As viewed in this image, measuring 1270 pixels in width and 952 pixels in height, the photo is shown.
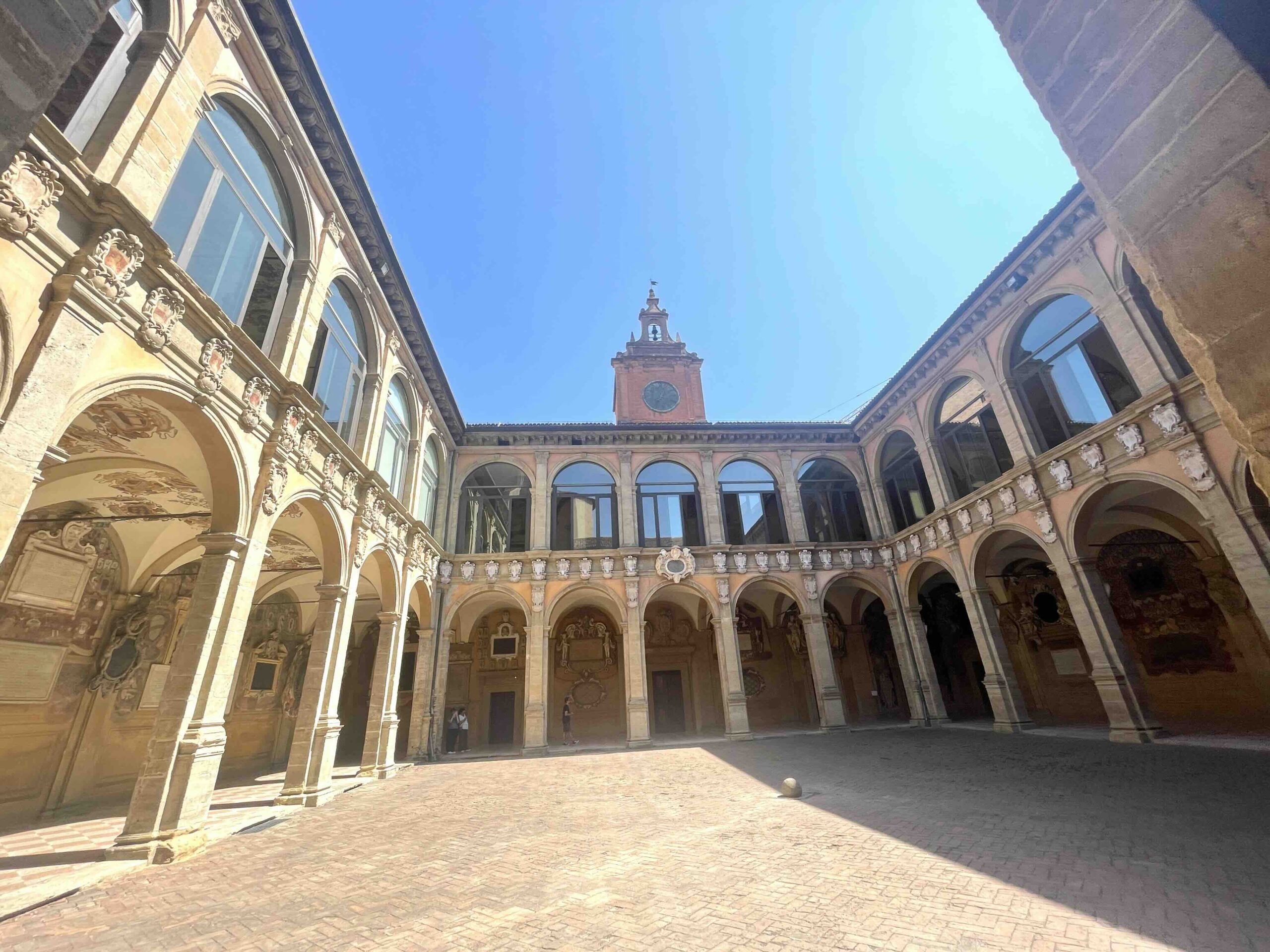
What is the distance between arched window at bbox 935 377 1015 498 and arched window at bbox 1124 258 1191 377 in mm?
3815

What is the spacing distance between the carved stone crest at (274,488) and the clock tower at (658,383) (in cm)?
1875

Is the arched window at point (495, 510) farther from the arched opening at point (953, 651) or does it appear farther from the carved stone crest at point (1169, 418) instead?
the carved stone crest at point (1169, 418)

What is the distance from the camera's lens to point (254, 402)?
24.3ft

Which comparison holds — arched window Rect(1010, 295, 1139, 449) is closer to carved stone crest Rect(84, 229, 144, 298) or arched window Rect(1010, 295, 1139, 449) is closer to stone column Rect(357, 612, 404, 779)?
carved stone crest Rect(84, 229, 144, 298)

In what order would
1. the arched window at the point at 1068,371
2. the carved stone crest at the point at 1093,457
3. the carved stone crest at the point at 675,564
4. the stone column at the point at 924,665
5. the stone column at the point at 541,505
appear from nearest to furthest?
the carved stone crest at the point at 1093,457 < the arched window at the point at 1068,371 < the stone column at the point at 924,665 < the carved stone crest at the point at 675,564 < the stone column at the point at 541,505

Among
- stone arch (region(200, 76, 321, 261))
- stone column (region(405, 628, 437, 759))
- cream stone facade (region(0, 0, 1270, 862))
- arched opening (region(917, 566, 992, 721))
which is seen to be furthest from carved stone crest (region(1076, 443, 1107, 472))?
stone column (region(405, 628, 437, 759))

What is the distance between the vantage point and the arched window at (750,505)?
62.6ft

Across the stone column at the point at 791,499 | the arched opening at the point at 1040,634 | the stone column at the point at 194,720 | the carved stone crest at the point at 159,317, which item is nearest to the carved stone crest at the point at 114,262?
the carved stone crest at the point at 159,317

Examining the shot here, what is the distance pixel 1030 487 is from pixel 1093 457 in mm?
1631

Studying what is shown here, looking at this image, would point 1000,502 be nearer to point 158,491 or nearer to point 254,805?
point 254,805

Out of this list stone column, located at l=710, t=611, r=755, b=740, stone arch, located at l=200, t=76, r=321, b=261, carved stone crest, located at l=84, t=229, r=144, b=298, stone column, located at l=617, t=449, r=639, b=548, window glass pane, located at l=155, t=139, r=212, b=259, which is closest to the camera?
carved stone crest, located at l=84, t=229, r=144, b=298

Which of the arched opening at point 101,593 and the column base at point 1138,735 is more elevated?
the arched opening at point 101,593

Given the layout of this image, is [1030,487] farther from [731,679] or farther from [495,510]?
[495,510]

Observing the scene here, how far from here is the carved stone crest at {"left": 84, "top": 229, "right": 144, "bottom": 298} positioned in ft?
16.4
